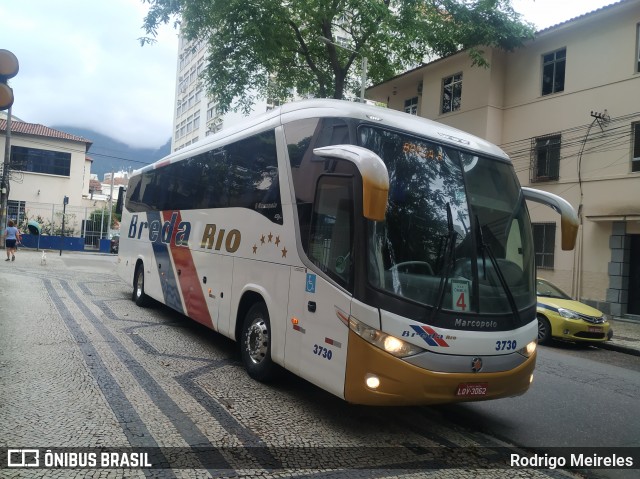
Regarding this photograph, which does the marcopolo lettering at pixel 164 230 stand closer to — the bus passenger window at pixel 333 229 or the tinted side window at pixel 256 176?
the tinted side window at pixel 256 176

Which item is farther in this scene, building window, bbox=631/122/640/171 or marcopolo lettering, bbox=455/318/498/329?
building window, bbox=631/122/640/171

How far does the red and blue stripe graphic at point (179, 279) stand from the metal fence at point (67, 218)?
2916 cm

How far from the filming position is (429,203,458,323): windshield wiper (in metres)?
4.29

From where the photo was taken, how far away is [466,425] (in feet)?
16.7

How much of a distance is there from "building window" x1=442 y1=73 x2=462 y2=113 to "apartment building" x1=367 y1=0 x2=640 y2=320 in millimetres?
209

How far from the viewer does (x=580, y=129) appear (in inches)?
662

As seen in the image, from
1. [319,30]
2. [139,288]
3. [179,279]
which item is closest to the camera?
[179,279]

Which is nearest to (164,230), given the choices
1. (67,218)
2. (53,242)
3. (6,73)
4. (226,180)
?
(226,180)

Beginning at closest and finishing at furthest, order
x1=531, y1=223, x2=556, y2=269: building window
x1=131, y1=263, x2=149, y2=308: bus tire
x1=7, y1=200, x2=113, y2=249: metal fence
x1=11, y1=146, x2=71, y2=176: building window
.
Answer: x1=131, y1=263, x2=149, y2=308: bus tire → x1=531, y1=223, x2=556, y2=269: building window → x1=7, y1=200, x2=113, y2=249: metal fence → x1=11, y1=146, x2=71, y2=176: building window

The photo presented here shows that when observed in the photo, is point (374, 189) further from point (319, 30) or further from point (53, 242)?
point (53, 242)

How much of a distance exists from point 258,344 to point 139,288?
6311 millimetres

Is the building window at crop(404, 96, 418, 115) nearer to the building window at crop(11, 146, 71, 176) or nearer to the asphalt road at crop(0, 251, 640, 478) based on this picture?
the asphalt road at crop(0, 251, 640, 478)

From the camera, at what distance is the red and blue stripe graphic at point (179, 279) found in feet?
26.0

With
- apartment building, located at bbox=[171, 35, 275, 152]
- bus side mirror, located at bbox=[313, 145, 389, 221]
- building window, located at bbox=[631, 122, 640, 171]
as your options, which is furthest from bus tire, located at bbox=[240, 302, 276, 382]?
apartment building, located at bbox=[171, 35, 275, 152]
